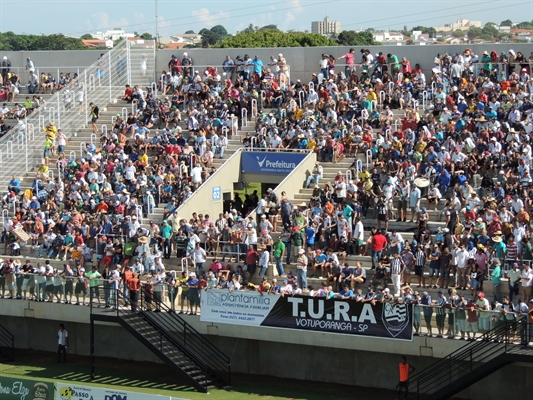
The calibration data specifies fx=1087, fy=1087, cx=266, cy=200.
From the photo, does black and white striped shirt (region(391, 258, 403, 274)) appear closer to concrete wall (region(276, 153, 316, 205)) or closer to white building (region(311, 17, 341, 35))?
concrete wall (region(276, 153, 316, 205))

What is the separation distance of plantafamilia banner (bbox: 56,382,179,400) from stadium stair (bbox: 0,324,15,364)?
22.3ft

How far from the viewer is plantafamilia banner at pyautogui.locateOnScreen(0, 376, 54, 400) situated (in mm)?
25734

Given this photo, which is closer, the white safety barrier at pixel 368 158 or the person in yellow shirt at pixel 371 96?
the white safety barrier at pixel 368 158

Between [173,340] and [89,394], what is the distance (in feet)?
12.6

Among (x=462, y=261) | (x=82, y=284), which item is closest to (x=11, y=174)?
(x=82, y=284)

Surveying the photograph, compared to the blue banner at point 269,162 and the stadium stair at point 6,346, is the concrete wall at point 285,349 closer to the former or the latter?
the stadium stair at point 6,346

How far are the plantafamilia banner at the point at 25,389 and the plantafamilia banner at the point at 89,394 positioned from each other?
325 millimetres

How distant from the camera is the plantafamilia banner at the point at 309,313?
25812 millimetres

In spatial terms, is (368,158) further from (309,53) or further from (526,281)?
(526,281)

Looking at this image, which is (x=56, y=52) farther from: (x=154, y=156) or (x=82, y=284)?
(x=82, y=284)

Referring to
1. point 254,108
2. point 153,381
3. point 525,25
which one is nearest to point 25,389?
point 153,381

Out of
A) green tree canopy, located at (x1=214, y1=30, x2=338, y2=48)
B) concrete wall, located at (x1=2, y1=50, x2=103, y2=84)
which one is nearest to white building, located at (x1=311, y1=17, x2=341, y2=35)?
green tree canopy, located at (x1=214, y1=30, x2=338, y2=48)

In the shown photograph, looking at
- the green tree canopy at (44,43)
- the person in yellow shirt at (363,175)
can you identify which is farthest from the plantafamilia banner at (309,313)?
the green tree canopy at (44,43)

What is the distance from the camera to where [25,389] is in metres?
26.2
